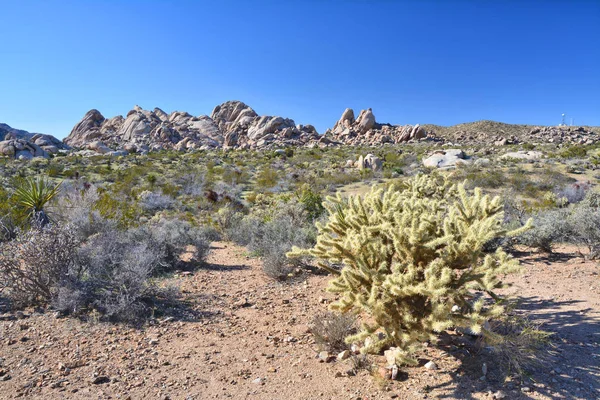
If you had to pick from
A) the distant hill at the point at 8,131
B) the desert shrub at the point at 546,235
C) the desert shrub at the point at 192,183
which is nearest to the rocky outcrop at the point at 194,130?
the distant hill at the point at 8,131

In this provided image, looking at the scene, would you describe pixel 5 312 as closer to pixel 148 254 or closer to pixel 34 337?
pixel 34 337

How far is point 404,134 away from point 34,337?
216ft

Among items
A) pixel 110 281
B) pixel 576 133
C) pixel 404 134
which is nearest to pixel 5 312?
pixel 110 281

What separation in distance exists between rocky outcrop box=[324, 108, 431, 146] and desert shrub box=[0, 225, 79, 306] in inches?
2382

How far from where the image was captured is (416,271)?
3455 millimetres

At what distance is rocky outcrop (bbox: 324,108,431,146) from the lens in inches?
2525

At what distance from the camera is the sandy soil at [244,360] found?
3.07 metres

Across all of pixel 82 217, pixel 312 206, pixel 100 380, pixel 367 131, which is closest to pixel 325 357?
pixel 100 380

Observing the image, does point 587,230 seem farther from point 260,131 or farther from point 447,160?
point 260,131

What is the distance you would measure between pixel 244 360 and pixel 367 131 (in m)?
74.2

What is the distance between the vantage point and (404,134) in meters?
64.2

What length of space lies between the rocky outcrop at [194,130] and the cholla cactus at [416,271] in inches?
2366

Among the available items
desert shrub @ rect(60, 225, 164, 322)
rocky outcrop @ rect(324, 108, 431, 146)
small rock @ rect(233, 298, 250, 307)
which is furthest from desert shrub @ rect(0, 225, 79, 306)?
rocky outcrop @ rect(324, 108, 431, 146)

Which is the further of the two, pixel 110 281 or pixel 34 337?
pixel 110 281
